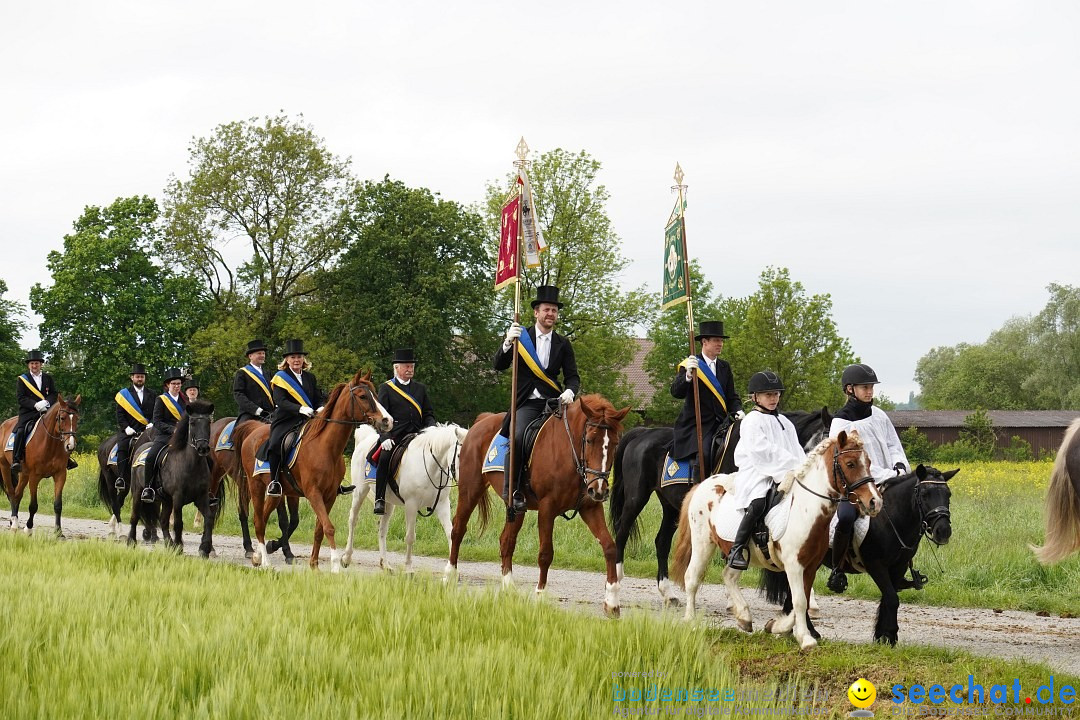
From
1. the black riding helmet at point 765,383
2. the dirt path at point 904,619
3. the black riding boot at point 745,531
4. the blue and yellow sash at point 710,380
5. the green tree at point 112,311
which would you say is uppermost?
the green tree at point 112,311

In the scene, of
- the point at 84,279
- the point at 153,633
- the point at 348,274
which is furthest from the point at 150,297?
the point at 153,633

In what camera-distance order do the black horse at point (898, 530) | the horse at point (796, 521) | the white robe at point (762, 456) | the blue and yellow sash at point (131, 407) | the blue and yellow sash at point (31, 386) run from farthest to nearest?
the blue and yellow sash at point (31, 386)
the blue and yellow sash at point (131, 407)
the white robe at point (762, 456)
the black horse at point (898, 530)
the horse at point (796, 521)

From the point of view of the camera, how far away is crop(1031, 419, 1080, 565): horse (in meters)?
9.48

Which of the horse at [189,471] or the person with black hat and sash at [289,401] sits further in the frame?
the horse at [189,471]

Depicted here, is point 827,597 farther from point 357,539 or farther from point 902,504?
point 357,539

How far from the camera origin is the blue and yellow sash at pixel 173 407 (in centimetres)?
1571

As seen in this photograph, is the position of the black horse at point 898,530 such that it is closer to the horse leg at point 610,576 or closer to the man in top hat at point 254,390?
the horse leg at point 610,576

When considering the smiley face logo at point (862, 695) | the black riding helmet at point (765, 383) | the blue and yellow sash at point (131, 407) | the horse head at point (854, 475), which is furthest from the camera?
the blue and yellow sash at point (131, 407)

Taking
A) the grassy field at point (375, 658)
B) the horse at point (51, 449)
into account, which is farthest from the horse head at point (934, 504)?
the horse at point (51, 449)

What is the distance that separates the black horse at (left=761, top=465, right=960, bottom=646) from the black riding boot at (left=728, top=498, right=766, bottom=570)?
888mm

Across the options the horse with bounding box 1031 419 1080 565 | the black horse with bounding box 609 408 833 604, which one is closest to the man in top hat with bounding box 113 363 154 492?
the black horse with bounding box 609 408 833 604

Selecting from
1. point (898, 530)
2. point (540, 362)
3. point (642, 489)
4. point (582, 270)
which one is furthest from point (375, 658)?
point (582, 270)

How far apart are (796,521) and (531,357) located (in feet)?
11.7

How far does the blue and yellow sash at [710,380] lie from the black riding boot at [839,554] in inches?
125
